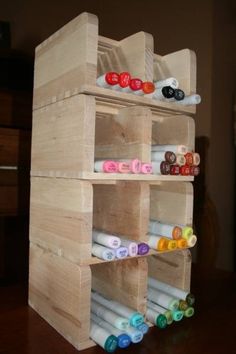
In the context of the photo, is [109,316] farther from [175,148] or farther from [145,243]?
[175,148]

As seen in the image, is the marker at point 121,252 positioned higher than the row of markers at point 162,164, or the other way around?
the row of markers at point 162,164

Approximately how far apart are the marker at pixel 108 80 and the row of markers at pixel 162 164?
14 cm

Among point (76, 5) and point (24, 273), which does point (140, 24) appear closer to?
point (76, 5)

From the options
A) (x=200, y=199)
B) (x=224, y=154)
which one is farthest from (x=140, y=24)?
(x=200, y=199)

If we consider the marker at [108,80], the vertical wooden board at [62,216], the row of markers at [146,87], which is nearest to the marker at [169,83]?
the row of markers at [146,87]

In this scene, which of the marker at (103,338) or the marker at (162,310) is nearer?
the marker at (103,338)

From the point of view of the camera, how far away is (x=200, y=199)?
1546mm

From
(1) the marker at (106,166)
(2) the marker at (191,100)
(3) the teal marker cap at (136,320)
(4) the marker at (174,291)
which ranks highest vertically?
(2) the marker at (191,100)

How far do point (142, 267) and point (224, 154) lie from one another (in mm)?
1149

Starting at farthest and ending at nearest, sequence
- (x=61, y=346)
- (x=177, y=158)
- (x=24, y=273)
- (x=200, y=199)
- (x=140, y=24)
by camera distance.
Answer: (x=140, y=24), (x=200, y=199), (x=24, y=273), (x=177, y=158), (x=61, y=346)

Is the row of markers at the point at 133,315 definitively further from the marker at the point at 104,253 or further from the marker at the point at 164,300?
the marker at the point at 104,253

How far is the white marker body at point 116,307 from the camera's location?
A: 24.4 inches

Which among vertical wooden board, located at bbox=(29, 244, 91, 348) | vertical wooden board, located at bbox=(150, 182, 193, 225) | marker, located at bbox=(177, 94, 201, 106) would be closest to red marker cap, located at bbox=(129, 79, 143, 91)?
marker, located at bbox=(177, 94, 201, 106)

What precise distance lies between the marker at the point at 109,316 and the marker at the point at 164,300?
113mm
